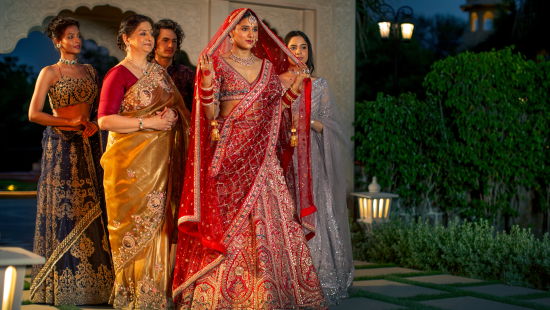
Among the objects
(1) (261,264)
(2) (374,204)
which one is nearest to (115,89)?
(1) (261,264)

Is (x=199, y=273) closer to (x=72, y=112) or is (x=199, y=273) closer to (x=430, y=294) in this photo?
(x=72, y=112)

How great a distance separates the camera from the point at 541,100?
9844 mm

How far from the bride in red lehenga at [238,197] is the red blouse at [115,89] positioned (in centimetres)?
52

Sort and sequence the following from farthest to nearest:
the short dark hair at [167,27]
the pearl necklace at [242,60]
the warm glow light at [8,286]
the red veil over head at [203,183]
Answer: the short dark hair at [167,27]
the pearl necklace at [242,60]
the red veil over head at [203,183]
the warm glow light at [8,286]

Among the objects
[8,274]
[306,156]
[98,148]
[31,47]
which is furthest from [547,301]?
[31,47]

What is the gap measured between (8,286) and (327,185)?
309cm

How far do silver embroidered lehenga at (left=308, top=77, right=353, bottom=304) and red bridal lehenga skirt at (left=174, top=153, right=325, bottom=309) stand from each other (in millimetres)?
936

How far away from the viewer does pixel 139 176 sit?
16.7 ft

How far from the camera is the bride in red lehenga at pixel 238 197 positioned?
15.7ft

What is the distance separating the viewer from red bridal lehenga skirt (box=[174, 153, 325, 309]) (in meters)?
4.77

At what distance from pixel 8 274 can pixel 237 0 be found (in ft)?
18.7

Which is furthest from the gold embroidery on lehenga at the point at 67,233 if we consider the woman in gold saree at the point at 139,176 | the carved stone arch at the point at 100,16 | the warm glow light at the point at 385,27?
the warm glow light at the point at 385,27

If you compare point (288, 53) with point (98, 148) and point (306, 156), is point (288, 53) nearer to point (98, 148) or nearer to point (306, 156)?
point (306, 156)

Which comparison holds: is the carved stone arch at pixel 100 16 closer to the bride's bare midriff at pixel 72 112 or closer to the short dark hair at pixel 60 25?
the short dark hair at pixel 60 25
